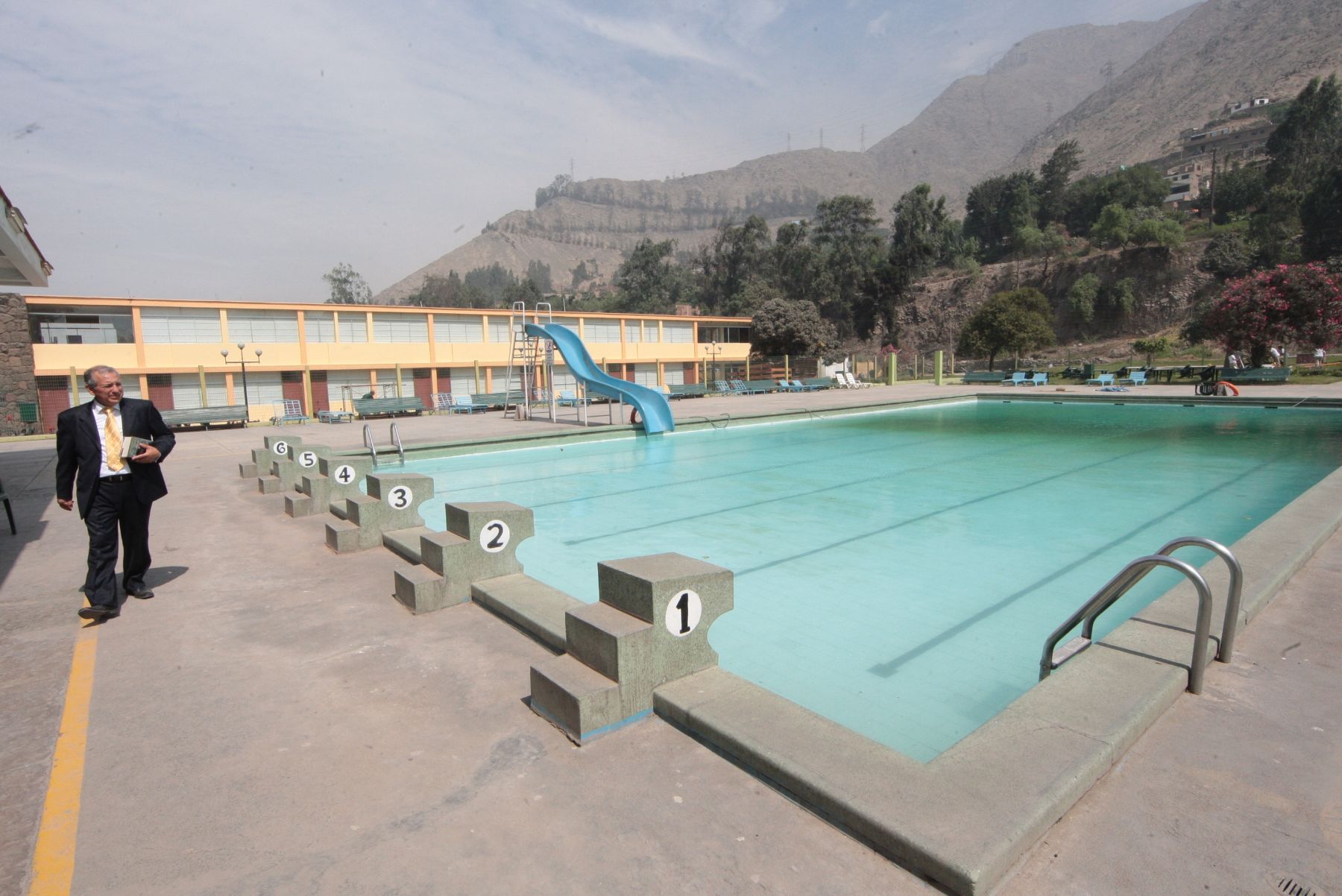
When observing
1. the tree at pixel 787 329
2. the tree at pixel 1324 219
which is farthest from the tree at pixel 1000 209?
the tree at pixel 787 329

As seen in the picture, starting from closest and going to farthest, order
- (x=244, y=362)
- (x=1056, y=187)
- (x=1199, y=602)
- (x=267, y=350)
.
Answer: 1. (x=1199, y=602)
2. (x=244, y=362)
3. (x=267, y=350)
4. (x=1056, y=187)

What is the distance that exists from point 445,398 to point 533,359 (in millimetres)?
9259

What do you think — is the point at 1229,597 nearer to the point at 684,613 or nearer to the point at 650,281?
the point at 684,613

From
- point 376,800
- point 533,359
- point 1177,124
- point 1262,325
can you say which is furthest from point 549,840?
point 1177,124

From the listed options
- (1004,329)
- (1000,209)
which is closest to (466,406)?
(1004,329)

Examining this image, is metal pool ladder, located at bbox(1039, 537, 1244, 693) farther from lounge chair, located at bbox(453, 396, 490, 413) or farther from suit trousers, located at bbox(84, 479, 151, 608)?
lounge chair, located at bbox(453, 396, 490, 413)

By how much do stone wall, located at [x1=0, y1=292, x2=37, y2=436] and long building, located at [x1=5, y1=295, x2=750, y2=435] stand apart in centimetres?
32

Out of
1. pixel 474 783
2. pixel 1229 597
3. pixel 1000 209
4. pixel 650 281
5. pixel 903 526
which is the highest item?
pixel 1000 209

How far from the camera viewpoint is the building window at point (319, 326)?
96.7 feet

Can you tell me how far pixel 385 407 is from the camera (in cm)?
2672

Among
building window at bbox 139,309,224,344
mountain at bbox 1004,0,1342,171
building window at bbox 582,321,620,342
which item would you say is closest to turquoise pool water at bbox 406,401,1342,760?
building window at bbox 139,309,224,344

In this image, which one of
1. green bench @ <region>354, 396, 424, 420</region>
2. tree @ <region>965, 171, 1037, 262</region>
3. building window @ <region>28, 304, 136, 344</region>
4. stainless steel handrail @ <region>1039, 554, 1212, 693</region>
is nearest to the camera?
stainless steel handrail @ <region>1039, 554, 1212, 693</region>

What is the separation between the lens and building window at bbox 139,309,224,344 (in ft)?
87.1

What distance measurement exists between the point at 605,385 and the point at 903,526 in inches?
479
